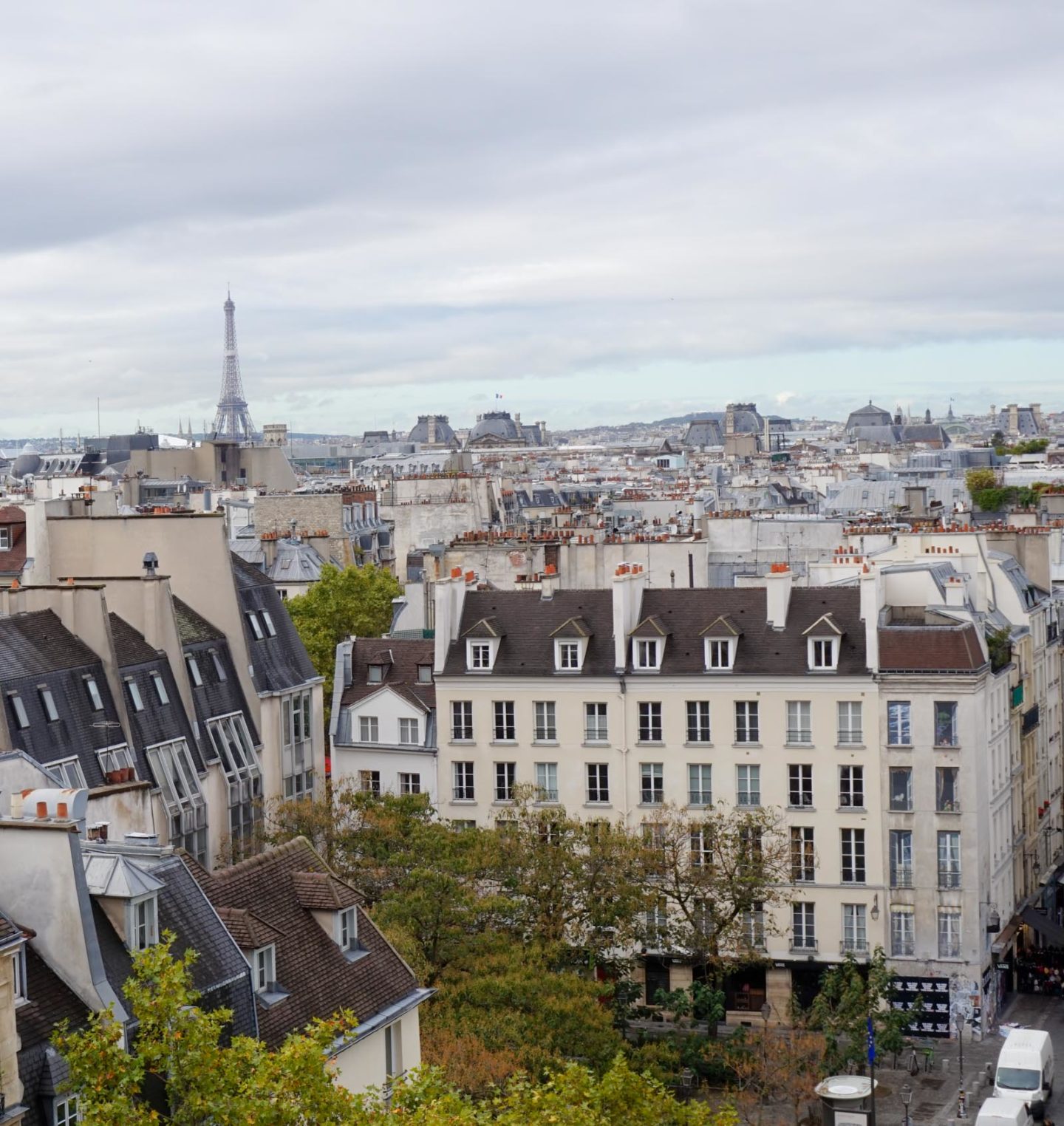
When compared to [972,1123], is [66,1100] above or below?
above

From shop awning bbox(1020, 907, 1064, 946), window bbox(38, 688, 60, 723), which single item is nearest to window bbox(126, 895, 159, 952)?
window bbox(38, 688, 60, 723)

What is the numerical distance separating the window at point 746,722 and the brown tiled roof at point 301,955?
2562cm

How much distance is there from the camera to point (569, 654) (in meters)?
57.4

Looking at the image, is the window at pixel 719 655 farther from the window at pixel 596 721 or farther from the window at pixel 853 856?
the window at pixel 853 856

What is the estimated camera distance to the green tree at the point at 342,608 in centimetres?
8069

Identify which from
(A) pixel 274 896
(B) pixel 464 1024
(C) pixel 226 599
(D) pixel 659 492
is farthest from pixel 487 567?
(D) pixel 659 492

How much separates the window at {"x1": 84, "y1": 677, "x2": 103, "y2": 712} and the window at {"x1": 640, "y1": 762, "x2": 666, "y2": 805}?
668 inches

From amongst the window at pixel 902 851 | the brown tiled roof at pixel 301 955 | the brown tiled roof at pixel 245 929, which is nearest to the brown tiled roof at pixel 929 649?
the window at pixel 902 851

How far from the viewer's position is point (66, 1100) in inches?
861

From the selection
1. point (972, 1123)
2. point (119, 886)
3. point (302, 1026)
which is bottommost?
point (972, 1123)

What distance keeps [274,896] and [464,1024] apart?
25.0 feet

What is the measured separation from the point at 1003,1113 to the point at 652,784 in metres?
15.6

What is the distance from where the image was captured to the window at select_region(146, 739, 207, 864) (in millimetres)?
47594

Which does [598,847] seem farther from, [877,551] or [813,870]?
[877,551]
